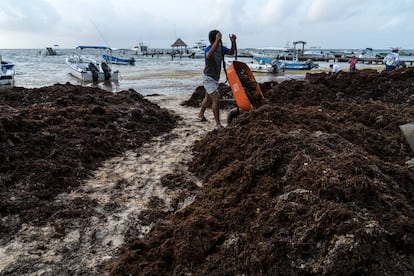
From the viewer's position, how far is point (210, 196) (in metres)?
3.39

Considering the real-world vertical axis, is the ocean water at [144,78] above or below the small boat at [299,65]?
below

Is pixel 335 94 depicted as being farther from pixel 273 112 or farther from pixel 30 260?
pixel 30 260

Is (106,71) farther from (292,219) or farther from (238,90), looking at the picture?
(292,219)

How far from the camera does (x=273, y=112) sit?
16.9ft

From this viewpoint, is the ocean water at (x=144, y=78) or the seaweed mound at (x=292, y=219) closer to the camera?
the seaweed mound at (x=292, y=219)

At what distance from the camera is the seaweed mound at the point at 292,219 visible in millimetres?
2031

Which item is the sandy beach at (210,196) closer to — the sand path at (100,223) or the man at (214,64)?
the sand path at (100,223)

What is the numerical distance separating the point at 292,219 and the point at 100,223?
1.98m

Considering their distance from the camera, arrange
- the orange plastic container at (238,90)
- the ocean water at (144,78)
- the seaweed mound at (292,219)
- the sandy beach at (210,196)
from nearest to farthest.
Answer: the seaweed mound at (292,219)
the sandy beach at (210,196)
the orange plastic container at (238,90)
the ocean water at (144,78)

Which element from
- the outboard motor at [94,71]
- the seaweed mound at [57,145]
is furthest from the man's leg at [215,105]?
the outboard motor at [94,71]

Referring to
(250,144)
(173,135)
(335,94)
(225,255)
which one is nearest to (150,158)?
(173,135)

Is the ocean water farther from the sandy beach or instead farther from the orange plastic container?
the sandy beach

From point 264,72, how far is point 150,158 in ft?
79.6

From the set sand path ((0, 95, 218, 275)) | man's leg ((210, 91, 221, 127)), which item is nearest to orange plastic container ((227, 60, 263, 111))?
man's leg ((210, 91, 221, 127))
